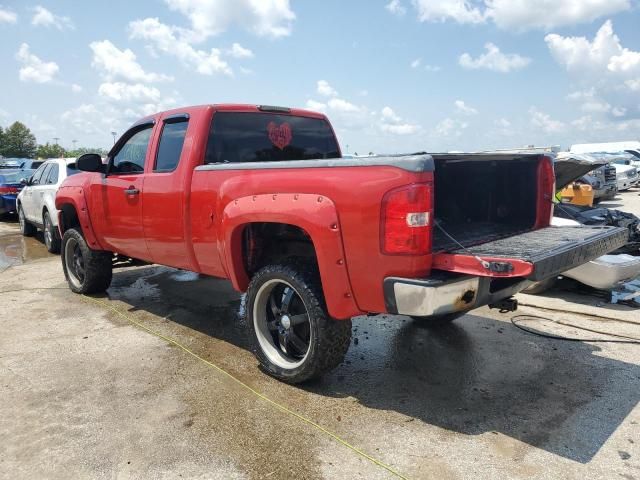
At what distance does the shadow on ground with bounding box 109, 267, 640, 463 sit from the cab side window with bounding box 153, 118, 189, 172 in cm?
163

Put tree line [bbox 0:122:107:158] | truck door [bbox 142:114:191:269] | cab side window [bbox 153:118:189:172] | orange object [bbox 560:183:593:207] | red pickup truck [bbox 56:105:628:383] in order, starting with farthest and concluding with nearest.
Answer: tree line [bbox 0:122:107:158] < orange object [bbox 560:183:593:207] < cab side window [bbox 153:118:189:172] < truck door [bbox 142:114:191:269] < red pickup truck [bbox 56:105:628:383]

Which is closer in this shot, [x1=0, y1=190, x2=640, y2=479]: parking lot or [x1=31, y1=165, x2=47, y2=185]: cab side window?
[x1=0, y1=190, x2=640, y2=479]: parking lot

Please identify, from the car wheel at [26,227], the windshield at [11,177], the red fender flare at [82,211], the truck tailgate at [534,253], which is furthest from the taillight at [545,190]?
the windshield at [11,177]

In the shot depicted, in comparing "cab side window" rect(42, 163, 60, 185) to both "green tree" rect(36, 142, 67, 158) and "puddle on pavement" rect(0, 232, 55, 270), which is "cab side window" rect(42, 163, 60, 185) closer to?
"puddle on pavement" rect(0, 232, 55, 270)

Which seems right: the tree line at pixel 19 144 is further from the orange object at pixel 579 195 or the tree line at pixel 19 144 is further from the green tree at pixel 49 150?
the orange object at pixel 579 195

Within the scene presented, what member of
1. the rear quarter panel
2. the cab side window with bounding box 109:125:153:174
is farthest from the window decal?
the cab side window with bounding box 109:125:153:174

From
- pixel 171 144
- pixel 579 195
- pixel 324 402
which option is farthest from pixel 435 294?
→ pixel 579 195

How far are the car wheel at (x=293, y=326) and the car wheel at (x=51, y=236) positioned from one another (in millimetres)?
7126

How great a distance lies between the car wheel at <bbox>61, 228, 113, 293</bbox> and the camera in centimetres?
600

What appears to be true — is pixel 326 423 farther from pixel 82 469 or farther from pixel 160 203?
pixel 160 203

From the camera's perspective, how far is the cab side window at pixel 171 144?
14.5ft

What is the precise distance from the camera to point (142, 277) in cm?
741

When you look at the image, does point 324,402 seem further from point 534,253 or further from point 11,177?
point 11,177

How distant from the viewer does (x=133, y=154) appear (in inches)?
202
